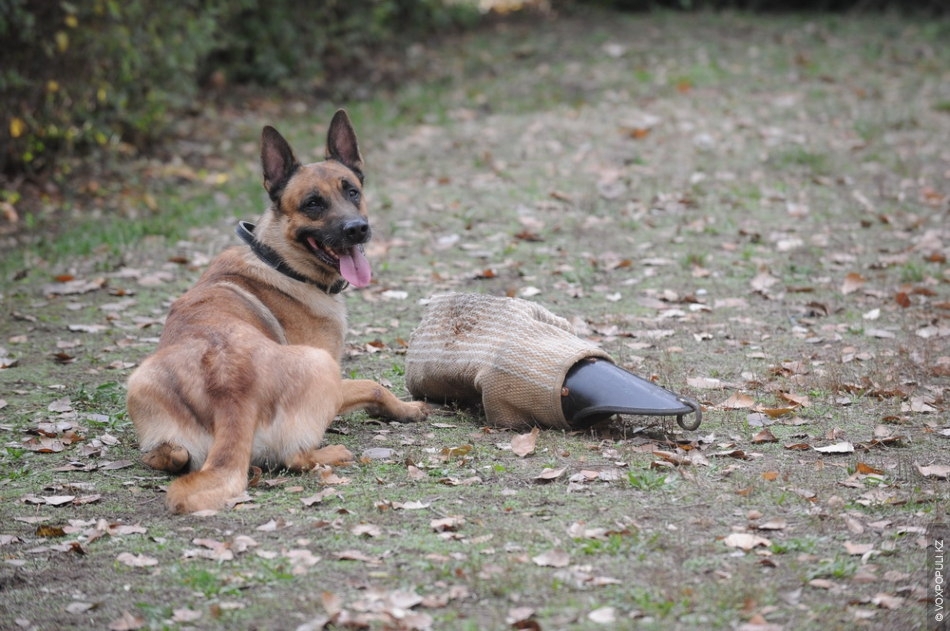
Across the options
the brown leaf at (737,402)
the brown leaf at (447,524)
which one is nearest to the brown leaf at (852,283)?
the brown leaf at (737,402)

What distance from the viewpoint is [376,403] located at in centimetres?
540

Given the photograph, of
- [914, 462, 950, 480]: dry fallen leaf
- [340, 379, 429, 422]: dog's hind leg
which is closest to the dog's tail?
[340, 379, 429, 422]: dog's hind leg

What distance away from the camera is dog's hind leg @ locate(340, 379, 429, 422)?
5320mm

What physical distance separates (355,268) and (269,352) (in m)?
1.06

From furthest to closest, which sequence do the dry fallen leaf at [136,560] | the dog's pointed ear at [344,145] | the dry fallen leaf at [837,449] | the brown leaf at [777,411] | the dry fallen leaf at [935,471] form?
the dog's pointed ear at [344,145] < the brown leaf at [777,411] < the dry fallen leaf at [837,449] < the dry fallen leaf at [935,471] < the dry fallen leaf at [136,560]

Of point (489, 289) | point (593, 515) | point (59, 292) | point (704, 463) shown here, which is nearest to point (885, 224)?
point (489, 289)

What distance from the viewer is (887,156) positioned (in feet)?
35.8

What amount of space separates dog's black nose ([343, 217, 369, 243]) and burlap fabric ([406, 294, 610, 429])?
1.81 feet

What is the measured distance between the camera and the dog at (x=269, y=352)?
4.51 meters

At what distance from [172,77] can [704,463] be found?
9220mm

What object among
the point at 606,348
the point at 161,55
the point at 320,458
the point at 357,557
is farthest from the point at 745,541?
the point at 161,55

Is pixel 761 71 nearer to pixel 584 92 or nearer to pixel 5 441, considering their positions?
pixel 584 92

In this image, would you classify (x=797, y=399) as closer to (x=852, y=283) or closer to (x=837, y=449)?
(x=837, y=449)

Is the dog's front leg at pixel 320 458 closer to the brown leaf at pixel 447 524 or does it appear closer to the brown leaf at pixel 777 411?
the brown leaf at pixel 447 524
